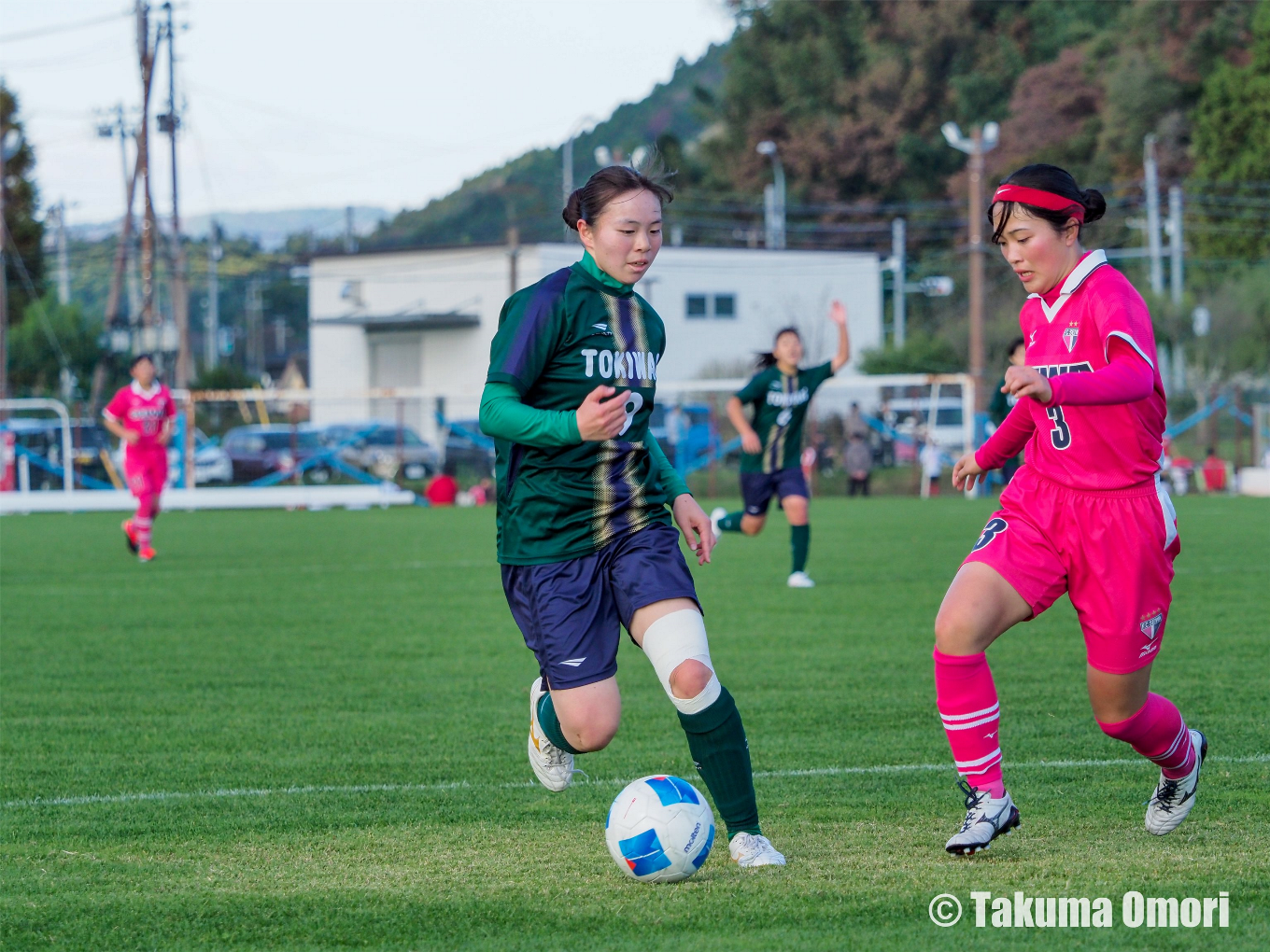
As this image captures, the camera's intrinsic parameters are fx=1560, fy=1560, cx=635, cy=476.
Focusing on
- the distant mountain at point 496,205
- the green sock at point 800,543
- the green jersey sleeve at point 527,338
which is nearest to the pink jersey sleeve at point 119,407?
the green sock at point 800,543

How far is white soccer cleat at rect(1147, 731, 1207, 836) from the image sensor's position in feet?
14.8

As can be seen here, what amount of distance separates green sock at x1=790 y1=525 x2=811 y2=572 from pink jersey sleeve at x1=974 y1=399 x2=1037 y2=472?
8048 millimetres

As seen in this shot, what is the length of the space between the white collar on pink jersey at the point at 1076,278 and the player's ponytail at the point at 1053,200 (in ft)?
0.32

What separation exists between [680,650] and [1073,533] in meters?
1.14

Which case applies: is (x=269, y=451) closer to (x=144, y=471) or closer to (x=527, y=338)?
(x=144, y=471)

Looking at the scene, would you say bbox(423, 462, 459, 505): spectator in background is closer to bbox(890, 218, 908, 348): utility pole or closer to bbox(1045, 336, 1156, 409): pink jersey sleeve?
bbox(890, 218, 908, 348): utility pole

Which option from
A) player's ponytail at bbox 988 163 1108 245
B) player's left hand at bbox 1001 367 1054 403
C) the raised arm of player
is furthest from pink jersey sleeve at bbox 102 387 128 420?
player's left hand at bbox 1001 367 1054 403

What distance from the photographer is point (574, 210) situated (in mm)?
4594

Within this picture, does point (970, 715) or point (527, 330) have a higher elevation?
point (527, 330)

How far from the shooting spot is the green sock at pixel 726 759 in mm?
4266

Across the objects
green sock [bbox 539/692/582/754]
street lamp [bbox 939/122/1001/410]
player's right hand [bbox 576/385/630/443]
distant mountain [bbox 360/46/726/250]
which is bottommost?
green sock [bbox 539/692/582/754]

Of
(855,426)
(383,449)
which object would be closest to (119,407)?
(855,426)

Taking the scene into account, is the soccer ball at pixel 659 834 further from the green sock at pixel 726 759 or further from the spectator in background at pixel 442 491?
the spectator in background at pixel 442 491

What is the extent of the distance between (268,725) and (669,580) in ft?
10.4
